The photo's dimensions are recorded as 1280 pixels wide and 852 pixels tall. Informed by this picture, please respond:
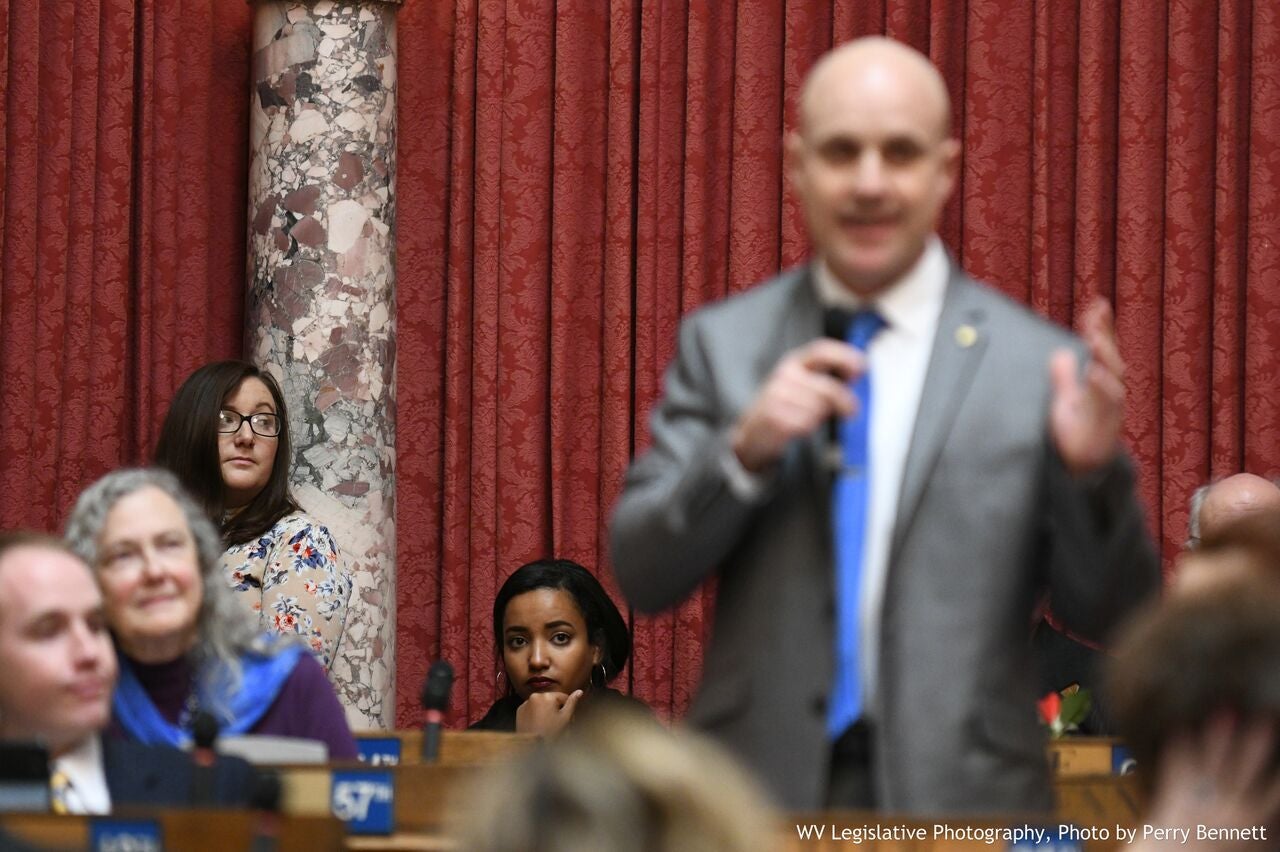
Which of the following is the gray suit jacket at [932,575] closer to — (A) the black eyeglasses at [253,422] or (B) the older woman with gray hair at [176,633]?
(B) the older woman with gray hair at [176,633]

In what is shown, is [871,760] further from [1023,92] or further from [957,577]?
[1023,92]

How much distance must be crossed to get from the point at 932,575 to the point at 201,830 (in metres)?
0.88

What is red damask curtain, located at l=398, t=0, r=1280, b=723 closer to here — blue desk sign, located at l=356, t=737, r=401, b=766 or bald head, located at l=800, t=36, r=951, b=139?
blue desk sign, located at l=356, t=737, r=401, b=766

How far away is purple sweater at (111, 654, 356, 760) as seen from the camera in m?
3.55

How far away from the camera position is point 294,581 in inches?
190

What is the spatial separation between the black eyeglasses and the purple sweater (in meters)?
1.43

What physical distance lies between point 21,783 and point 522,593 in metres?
3.07

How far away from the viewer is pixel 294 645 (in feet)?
12.4

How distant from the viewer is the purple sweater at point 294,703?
355cm

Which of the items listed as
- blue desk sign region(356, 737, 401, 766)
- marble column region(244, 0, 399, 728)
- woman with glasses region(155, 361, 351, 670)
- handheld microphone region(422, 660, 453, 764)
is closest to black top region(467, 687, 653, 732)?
woman with glasses region(155, 361, 351, 670)

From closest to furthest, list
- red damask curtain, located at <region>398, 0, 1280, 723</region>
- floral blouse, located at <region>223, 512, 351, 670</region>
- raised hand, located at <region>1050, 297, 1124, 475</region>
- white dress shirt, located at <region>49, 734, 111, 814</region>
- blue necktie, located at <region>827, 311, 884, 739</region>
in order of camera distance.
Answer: raised hand, located at <region>1050, 297, 1124, 475</region>
blue necktie, located at <region>827, 311, 884, 739</region>
white dress shirt, located at <region>49, 734, 111, 814</region>
floral blouse, located at <region>223, 512, 351, 670</region>
red damask curtain, located at <region>398, 0, 1280, 723</region>

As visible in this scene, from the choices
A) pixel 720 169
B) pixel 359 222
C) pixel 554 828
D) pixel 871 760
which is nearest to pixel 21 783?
pixel 871 760

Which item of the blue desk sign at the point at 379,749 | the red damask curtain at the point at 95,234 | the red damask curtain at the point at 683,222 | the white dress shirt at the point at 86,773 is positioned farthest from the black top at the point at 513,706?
the white dress shirt at the point at 86,773

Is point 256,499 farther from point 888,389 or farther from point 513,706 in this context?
point 888,389
